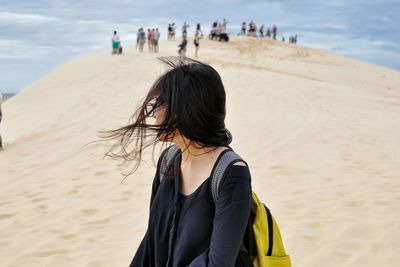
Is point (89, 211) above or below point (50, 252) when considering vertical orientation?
below

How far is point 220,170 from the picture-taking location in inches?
66.1

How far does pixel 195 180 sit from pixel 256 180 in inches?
195

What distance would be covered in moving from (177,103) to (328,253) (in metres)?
2.94

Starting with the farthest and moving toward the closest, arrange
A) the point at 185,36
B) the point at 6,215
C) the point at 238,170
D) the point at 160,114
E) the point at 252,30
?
the point at 252,30 < the point at 185,36 < the point at 6,215 < the point at 160,114 < the point at 238,170

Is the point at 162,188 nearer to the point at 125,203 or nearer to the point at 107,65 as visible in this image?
the point at 125,203

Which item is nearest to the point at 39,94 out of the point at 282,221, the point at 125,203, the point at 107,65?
the point at 107,65

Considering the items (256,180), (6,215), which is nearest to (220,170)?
(6,215)

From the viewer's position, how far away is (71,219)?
529cm

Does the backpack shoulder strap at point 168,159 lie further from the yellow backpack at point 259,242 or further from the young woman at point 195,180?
the yellow backpack at point 259,242

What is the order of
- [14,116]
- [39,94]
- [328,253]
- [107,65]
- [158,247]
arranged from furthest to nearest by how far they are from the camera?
[107,65] < [39,94] < [14,116] < [328,253] < [158,247]

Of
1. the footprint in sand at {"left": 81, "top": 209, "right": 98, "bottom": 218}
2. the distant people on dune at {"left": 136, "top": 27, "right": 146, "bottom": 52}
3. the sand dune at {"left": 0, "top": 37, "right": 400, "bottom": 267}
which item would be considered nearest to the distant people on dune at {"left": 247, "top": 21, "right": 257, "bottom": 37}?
the distant people on dune at {"left": 136, "top": 27, "right": 146, "bottom": 52}

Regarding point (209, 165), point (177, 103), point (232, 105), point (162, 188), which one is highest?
point (177, 103)

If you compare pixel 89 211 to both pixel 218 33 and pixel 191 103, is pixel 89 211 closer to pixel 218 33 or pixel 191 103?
pixel 191 103

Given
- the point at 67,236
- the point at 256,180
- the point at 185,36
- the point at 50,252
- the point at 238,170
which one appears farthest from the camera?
the point at 185,36
